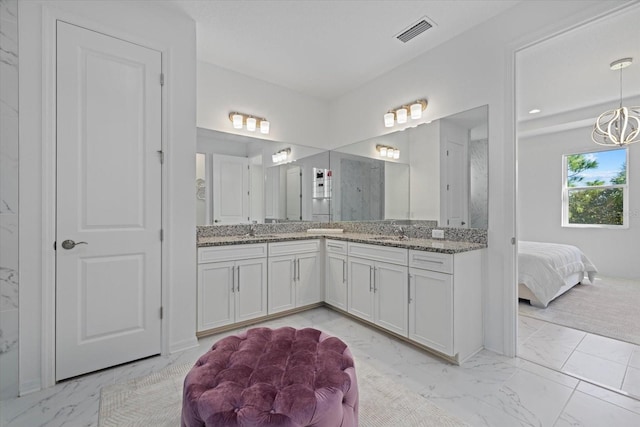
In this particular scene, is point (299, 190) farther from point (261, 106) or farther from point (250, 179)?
point (261, 106)

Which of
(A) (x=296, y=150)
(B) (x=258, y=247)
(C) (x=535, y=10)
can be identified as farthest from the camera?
(A) (x=296, y=150)

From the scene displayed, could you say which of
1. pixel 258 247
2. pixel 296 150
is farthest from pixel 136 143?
pixel 296 150

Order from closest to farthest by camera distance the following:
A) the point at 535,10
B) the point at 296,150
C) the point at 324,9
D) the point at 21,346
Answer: the point at 21,346, the point at 535,10, the point at 324,9, the point at 296,150

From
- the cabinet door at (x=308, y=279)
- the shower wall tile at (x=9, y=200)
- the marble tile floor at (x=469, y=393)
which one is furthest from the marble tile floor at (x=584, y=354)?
the shower wall tile at (x=9, y=200)

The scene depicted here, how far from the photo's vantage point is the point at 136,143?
2.14m

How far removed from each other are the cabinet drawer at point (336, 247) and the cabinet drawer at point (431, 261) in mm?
844

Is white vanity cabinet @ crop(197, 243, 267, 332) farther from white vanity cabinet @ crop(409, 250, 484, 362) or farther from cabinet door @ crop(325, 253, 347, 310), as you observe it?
white vanity cabinet @ crop(409, 250, 484, 362)

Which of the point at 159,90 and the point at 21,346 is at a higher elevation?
the point at 159,90

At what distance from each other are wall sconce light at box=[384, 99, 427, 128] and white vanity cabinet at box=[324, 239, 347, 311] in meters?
1.50

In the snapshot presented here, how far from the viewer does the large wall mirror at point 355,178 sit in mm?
2574

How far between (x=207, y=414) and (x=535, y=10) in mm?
3198

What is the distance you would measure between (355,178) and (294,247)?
1.36 meters

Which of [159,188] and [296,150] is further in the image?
[296,150]

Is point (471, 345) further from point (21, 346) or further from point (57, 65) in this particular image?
point (57, 65)
